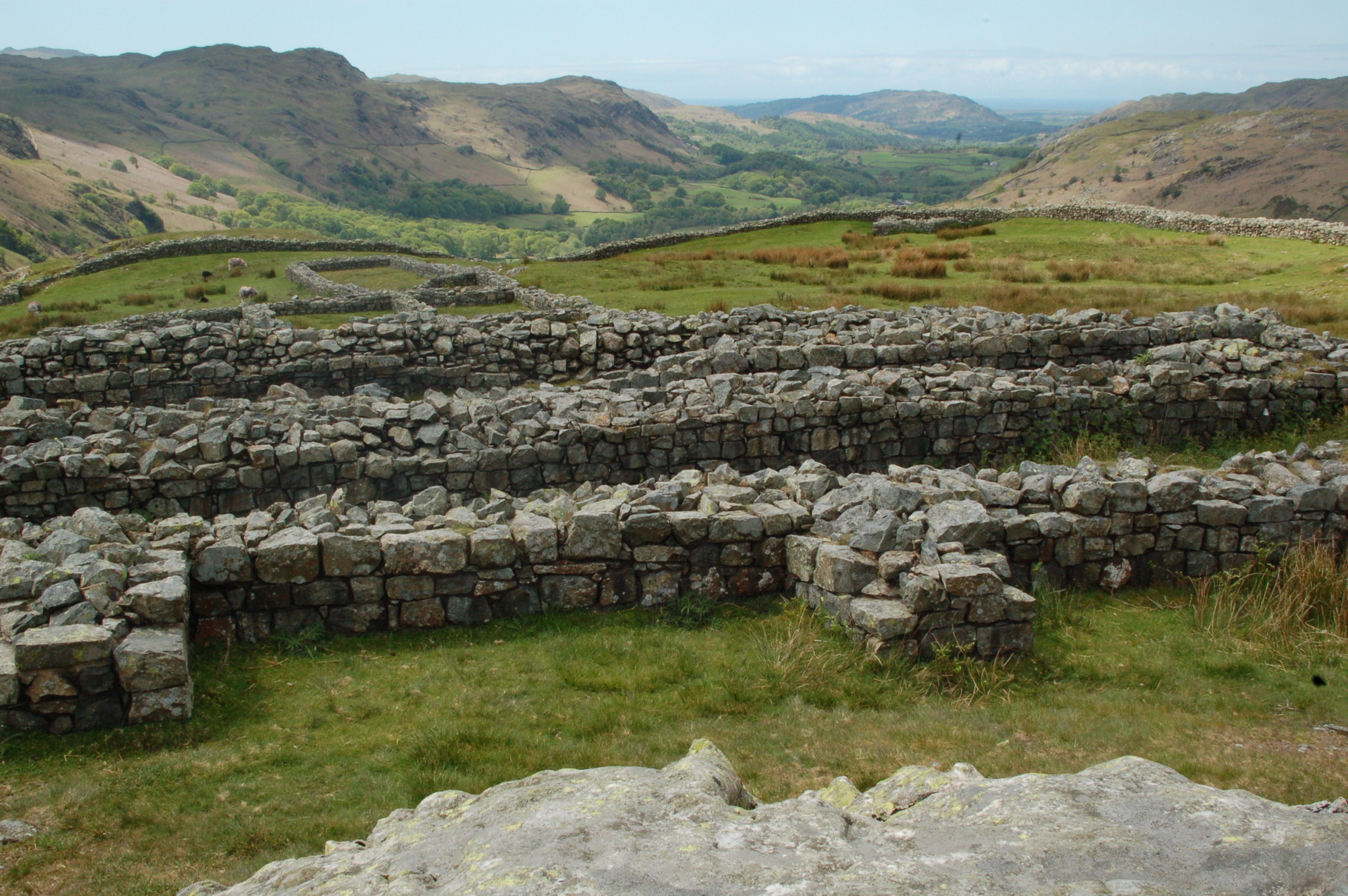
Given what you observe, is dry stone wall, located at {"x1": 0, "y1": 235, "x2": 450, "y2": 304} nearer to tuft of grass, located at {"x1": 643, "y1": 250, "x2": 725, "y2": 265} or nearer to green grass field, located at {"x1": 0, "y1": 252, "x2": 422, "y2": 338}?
green grass field, located at {"x1": 0, "y1": 252, "x2": 422, "y2": 338}

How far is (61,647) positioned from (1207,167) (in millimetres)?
115988

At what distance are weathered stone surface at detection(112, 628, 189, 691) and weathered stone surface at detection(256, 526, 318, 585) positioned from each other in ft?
3.82

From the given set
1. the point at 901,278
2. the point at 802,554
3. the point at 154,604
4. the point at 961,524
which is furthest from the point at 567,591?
the point at 901,278

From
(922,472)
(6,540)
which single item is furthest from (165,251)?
(922,472)

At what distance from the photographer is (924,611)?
6941 mm

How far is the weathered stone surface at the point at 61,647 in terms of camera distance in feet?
18.0

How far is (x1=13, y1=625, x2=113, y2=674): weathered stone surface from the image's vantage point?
5.47 meters

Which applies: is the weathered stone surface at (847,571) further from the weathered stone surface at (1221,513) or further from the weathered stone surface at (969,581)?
the weathered stone surface at (1221,513)

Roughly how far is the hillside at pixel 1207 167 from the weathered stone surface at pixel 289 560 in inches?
3289

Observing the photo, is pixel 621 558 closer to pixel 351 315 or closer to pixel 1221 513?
pixel 1221 513

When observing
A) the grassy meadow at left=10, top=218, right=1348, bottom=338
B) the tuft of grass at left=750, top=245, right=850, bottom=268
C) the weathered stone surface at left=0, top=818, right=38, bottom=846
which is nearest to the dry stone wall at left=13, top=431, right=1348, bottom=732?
the weathered stone surface at left=0, top=818, right=38, bottom=846

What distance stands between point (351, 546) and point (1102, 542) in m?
7.04

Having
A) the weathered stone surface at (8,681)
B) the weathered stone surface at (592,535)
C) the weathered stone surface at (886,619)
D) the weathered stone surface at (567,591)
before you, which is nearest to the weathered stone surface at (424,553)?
the weathered stone surface at (567,591)

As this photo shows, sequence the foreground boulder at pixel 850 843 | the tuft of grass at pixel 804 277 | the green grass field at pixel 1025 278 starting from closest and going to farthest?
the foreground boulder at pixel 850 843 → the green grass field at pixel 1025 278 → the tuft of grass at pixel 804 277
